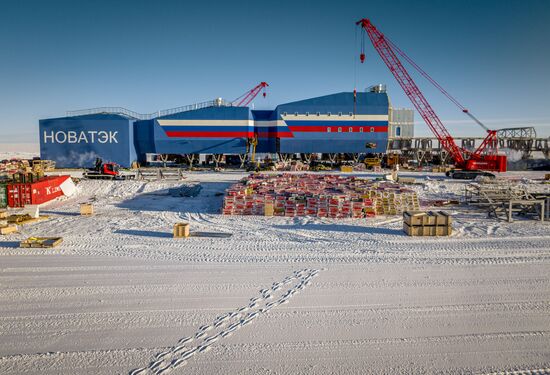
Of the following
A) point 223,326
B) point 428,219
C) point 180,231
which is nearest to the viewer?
point 223,326

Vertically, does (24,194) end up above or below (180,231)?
above

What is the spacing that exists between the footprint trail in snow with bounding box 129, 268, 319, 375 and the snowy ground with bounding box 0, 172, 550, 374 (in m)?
0.03

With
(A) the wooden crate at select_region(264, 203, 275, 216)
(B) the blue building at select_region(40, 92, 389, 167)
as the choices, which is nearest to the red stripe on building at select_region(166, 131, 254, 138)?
(B) the blue building at select_region(40, 92, 389, 167)

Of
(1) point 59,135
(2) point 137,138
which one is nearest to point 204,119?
(2) point 137,138

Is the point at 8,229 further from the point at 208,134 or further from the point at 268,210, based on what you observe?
the point at 208,134

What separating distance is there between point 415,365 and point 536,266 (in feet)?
20.0

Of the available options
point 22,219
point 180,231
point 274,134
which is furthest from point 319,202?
point 274,134

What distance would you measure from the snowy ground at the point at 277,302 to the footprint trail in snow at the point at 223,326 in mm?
29

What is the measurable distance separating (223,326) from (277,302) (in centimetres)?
129

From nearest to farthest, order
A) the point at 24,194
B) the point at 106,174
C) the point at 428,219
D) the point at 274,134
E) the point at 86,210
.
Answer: the point at 428,219
the point at 86,210
the point at 24,194
the point at 106,174
the point at 274,134

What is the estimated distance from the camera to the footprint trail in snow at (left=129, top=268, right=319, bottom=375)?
5113mm

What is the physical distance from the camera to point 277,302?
7.00 metres

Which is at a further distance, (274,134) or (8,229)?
(274,134)

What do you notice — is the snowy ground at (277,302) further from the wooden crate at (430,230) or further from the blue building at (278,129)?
the blue building at (278,129)
